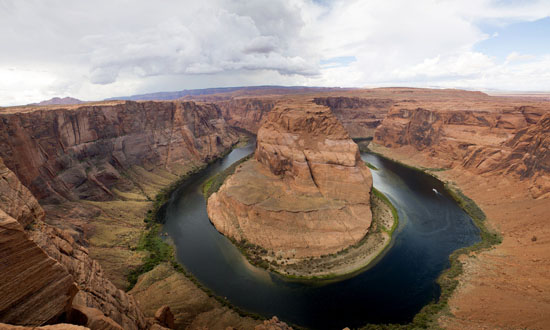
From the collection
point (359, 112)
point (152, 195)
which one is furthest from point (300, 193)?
point (359, 112)

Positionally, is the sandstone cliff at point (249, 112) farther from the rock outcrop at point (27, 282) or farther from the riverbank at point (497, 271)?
the rock outcrop at point (27, 282)

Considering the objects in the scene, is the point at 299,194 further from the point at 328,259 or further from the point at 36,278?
the point at 36,278

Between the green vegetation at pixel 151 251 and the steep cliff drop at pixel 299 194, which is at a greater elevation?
the steep cliff drop at pixel 299 194

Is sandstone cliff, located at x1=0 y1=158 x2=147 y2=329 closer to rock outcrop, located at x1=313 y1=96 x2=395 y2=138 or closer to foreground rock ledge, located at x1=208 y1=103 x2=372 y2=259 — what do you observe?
foreground rock ledge, located at x1=208 y1=103 x2=372 y2=259

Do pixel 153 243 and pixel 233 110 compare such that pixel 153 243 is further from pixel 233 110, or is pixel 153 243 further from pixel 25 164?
pixel 233 110

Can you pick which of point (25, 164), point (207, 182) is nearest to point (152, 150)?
point (207, 182)

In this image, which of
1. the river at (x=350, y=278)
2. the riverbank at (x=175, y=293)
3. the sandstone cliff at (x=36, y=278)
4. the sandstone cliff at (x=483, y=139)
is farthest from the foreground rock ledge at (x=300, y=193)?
the sandstone cliff at (x=483, y=139)

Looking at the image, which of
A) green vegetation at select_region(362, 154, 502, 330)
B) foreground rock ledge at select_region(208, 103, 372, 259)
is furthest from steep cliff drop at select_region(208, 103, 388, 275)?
green vegetation at select_region(362, 154, 502, 330)
